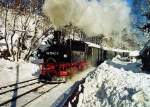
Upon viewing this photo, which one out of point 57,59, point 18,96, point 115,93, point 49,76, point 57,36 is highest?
point 57,36

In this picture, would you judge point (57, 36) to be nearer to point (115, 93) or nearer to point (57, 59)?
point (57, 59)

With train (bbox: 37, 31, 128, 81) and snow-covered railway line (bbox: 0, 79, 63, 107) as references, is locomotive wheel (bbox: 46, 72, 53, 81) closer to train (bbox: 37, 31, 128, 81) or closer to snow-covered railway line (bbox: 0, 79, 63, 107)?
train (bbox: 37, 31, 128, 81)

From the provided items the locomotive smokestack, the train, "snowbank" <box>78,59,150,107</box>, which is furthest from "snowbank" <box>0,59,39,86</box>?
"snowbank" <box>78,59,150,107</box>

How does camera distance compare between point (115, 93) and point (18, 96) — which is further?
point (18, 96)

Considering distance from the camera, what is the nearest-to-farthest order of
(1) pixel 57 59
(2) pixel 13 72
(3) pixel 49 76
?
(3) pixel 49 76 < (1) pixel 57 59 < (2) pixel 13 72

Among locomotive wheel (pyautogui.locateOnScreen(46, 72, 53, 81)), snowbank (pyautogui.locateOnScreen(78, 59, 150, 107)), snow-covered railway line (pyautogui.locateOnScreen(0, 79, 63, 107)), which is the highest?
snowbank (pyautogui.locateOnScreen(78, 59, 150, 107))

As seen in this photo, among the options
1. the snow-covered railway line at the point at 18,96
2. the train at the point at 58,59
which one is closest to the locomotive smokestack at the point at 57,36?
the train at the point at 58,59

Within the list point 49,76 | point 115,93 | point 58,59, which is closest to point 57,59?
point 58,59

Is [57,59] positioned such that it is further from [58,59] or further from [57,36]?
[57,36]

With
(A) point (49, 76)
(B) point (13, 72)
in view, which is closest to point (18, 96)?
(A) point (49, 76)

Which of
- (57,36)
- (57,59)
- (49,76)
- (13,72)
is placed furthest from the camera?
(13,72)

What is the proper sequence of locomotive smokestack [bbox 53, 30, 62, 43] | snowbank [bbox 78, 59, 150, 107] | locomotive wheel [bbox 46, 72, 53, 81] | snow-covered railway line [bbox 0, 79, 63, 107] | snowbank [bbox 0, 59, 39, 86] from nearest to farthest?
snowbank [bbox 78, 59, 150, 107] → snow-covered railway line [bbox 0, 79, 63, 107] → locomotive wheel [bbox 46, 72, 53, 81] → locomotive smokestack [bbox 53, 30, 62, 43] → snowbank [bbox 0, 59, 39, 86]

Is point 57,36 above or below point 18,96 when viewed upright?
above

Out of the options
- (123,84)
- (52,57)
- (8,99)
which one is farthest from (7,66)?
(123,84)
